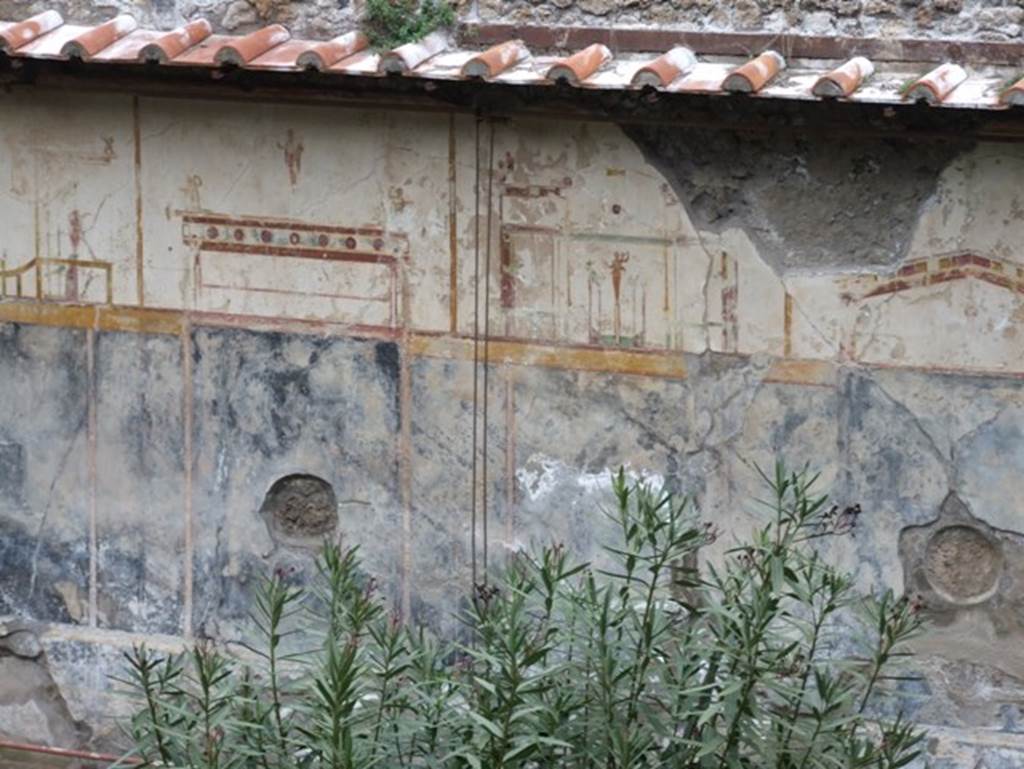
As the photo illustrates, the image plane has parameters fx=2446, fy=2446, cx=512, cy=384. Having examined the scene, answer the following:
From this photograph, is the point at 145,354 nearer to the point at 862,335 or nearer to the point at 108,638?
the point at 108,638

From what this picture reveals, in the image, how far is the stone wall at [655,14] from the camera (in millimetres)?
7117

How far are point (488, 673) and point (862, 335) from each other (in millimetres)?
2203

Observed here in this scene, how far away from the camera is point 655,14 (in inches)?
291

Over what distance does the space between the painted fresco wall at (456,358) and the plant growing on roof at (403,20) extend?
28 cm

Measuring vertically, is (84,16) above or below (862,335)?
above

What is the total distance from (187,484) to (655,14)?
2.22 m

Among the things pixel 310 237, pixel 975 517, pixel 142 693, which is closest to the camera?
pixel 142 693

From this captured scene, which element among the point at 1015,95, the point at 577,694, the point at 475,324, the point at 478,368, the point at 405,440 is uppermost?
the point at 1015,95

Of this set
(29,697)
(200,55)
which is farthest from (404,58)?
(29,697)

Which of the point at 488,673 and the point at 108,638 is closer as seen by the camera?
the point at 488,673

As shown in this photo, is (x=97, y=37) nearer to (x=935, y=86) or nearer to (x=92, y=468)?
(x=92, y=468)

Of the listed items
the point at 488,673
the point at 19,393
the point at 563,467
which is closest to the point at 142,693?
the point at 488,673

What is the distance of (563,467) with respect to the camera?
25.2 ft

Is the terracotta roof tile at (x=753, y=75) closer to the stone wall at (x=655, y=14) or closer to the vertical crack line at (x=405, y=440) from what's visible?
the stone wall at (x=655, y=14)
